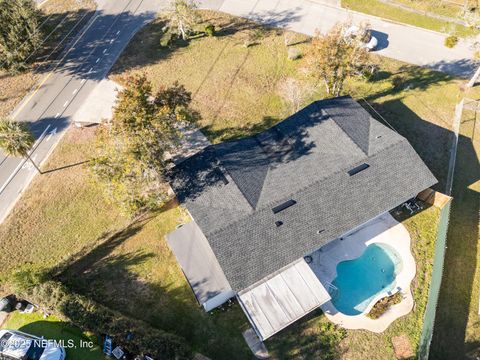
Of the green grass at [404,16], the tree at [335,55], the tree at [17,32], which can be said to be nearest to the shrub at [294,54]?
the tree at [335,55]

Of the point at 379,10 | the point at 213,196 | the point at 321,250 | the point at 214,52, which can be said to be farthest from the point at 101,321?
the point at 379,10

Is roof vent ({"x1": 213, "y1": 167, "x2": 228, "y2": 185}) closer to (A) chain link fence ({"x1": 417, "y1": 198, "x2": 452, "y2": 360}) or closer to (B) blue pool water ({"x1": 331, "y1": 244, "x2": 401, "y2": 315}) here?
(B) blue pool water ({"x1": 331, "y1": 244, "x2": 401, "y2": 315})

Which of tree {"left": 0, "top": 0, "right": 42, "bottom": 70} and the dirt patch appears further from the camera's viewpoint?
tree {"left": 0, "top": 0, "right": 42, "bottom": 70}

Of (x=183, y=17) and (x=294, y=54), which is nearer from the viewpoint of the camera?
(x=183, y=17)

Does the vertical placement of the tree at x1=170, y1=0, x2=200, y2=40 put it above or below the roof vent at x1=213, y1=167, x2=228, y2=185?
above

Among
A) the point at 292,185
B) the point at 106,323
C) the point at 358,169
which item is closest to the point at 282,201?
the point at 292,185

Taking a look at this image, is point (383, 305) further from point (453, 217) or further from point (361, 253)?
point (453, 217)

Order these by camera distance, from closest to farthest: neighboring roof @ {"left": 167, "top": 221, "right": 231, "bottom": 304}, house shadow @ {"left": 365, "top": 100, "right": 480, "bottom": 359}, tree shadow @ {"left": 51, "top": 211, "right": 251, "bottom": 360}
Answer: tree shadow @ {"left": 51, "top": 211, "right": 251, "bottom": 360}
neighboring roof @ {"left": 167, "top": 221, "right": 231, "bottom": 304}
house shadow @ {"left": 365, "top": 100, "right": 480, "bottom": 359}

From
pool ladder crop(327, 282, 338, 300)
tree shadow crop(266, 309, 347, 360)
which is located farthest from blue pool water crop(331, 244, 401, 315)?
tree shadow crop(266, 309, 347, 360)
